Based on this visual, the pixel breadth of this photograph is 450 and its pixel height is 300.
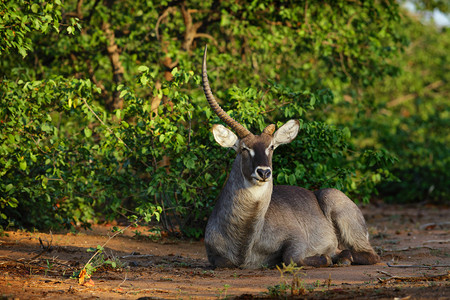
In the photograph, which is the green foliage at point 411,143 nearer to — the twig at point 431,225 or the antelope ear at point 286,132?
the twig at point 431,225

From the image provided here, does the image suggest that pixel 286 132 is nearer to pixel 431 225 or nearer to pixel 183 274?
pixel 183 274

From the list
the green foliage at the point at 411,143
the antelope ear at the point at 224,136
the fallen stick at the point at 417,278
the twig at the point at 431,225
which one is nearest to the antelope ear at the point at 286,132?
the antelope ear at the point at 224,136

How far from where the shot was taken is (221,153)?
26.5 ft

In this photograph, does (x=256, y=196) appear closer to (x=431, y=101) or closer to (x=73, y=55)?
(x=73, y=55)

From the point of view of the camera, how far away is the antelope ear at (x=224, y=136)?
6504 mm

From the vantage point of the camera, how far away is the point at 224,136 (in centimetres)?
657

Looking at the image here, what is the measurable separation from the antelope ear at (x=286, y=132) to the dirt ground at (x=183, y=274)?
1.51 meters

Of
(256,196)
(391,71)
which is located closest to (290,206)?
(256,196)

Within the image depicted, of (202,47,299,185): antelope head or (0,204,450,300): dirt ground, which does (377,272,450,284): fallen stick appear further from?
(202,47,299,185): antelope head

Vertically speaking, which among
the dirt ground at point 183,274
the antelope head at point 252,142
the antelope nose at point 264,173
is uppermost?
the antelope head at point 252,142

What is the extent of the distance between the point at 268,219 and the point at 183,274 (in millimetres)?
1341

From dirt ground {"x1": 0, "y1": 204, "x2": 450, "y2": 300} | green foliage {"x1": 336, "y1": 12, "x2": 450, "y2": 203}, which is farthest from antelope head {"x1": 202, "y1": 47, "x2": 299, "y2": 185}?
green foliage {"x1": 336, "y1": 12, "x2": 450, "y2": 203}

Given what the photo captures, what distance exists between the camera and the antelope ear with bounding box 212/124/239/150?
6504 millimetres

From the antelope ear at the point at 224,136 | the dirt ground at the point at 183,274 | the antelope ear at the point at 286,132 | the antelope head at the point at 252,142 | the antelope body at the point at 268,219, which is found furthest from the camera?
the antelope ear at the point at 286,132
